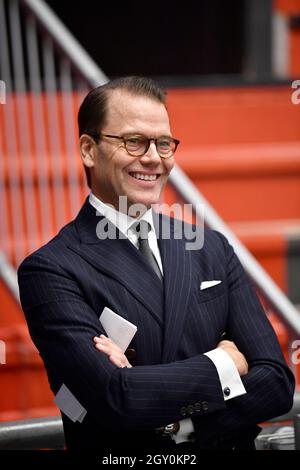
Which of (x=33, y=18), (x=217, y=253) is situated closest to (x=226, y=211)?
(x=33, y=18)

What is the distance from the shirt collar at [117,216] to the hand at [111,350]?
0.26m

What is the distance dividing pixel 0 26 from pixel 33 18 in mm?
311

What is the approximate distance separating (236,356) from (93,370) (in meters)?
0.32

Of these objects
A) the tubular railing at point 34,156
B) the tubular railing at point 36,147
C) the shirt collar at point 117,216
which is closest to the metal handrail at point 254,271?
the tubular railing at point 36,147

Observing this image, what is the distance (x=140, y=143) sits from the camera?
1.88 m

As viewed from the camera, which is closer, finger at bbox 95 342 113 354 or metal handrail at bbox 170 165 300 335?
finger at bbox 95 342 113 354

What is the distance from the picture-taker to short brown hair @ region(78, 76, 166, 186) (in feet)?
6.24

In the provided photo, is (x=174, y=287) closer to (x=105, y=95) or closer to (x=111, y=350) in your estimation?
(x=111, y=350)

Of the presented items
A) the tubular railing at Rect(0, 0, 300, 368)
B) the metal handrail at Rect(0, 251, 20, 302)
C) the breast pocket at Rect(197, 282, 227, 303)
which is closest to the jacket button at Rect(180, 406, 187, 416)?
the breast pocket at Rect(197, 282, 227, 303)

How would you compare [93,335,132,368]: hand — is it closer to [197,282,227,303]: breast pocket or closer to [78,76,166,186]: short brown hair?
[197,282,227,303]: breast pocket

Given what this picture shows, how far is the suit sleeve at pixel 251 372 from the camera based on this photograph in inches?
73.2

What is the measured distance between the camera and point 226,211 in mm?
3826

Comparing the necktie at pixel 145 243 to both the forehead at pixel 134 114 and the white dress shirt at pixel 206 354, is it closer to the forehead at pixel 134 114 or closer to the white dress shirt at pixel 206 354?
the white dress shirt at pixel 206 354

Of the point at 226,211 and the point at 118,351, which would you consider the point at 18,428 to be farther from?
the point at 226,211
